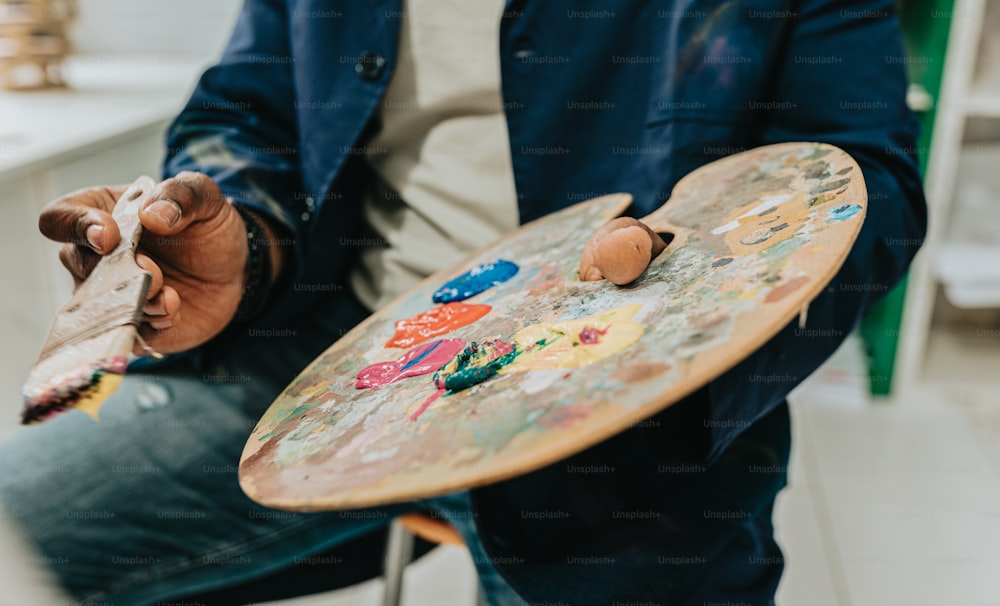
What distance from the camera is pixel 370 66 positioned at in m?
0.75

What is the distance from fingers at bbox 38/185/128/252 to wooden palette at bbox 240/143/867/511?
136 millimetres

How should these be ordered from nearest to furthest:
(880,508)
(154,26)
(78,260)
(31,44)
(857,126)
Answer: (78,260) → (857,126) → (31,44) → (880,508) → (154,26)

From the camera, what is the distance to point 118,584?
718 millimetres

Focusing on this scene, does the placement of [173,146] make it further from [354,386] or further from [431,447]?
[431,447]

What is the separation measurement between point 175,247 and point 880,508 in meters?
1.37

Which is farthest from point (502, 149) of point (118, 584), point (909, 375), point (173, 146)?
point (909, 375)

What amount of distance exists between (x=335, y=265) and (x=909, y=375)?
1.41 meters

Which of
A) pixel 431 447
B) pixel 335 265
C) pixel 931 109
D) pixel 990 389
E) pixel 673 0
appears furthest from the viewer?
pixel 990 389

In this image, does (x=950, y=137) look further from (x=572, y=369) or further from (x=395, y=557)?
(x=572, y=369)

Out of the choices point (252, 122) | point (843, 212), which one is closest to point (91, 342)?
point (843, 212)

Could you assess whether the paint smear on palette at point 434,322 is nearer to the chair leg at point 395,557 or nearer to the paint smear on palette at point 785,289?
the paint smear on palette at point 785,289

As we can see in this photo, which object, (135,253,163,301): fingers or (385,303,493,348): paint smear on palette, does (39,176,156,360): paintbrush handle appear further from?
(385,303,493,348): paint smear on palette

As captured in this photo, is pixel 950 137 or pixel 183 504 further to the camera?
pixel 950 137

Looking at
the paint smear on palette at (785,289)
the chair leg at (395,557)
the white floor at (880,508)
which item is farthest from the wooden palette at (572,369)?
the white floor at (880,508)
